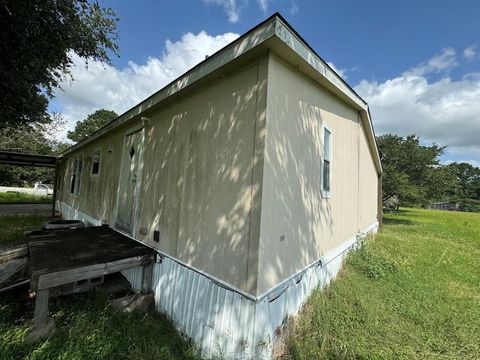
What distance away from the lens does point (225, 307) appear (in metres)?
2.87

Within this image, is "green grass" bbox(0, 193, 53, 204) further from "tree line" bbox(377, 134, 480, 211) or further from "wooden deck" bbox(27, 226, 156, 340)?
"tree line" bbox(377, 134, 480, 211)

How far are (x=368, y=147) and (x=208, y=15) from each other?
20.6 feet

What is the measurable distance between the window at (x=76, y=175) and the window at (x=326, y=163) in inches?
379

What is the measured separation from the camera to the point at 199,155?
11.8 ft

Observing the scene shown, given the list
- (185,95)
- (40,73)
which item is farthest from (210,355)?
(40,73)

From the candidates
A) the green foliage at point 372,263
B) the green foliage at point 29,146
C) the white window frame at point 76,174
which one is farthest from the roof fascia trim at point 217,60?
the green foliage at point 29,146

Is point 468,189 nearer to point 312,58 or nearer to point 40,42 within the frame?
point 312,58

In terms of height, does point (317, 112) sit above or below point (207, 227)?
above

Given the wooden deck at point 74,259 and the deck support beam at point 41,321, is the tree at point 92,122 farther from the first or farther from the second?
the deck support beam at point 41,321

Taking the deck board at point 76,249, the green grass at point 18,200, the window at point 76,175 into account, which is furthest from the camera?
the green grass at point 18,200

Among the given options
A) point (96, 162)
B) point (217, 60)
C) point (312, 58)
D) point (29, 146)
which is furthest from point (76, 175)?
point (29, 146)

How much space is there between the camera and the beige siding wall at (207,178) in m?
2.90

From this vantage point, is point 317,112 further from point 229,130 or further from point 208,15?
point 208,15

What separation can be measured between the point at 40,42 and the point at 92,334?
5.26 metres
